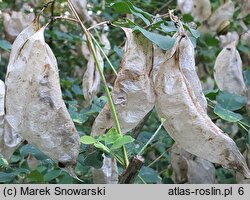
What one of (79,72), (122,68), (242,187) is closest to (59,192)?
(122,68)

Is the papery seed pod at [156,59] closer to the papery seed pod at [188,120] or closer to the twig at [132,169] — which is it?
the papery seed pod at [188,120]

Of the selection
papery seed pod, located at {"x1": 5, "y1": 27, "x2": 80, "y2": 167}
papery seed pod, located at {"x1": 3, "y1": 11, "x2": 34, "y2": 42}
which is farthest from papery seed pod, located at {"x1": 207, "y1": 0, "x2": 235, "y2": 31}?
papery seed pod, located at {"x1": 5, "y1": 27, "x2": 80, "y2": 167}

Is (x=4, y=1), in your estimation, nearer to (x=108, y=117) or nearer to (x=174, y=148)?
(x=174, y=148)

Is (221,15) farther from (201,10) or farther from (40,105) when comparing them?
(40,105)

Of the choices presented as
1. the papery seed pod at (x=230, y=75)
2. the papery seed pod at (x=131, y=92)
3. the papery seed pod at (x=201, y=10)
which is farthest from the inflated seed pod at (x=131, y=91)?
the papery seed pod at (x=201, y=10)

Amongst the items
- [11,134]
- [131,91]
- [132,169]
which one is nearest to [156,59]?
[131,91]
